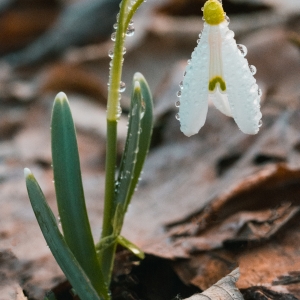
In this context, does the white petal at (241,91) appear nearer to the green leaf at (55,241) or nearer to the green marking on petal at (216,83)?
the green marking on petal at (216,83)

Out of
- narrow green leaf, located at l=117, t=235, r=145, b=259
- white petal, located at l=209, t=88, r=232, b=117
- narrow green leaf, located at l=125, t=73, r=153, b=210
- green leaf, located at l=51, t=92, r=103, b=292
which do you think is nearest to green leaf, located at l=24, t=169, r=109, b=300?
green leaf, located at l=51, t=92, r=103, b=292

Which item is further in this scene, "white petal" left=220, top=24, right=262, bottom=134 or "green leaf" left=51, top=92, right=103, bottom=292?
"green leaf" left=51, top=92, right=103, bottom=292

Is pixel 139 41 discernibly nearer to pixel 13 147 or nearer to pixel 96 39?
pixel 96 39

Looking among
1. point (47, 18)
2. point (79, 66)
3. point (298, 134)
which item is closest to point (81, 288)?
point (298, 134)

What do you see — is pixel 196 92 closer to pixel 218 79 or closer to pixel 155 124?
pixel 218 79

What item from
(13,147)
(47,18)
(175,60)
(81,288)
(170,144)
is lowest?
(81,288)

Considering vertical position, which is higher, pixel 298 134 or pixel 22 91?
pixel 22 91

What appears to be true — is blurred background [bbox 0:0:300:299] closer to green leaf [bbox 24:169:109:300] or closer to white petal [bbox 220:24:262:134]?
green leaf [bbox 24:169:109:300]
